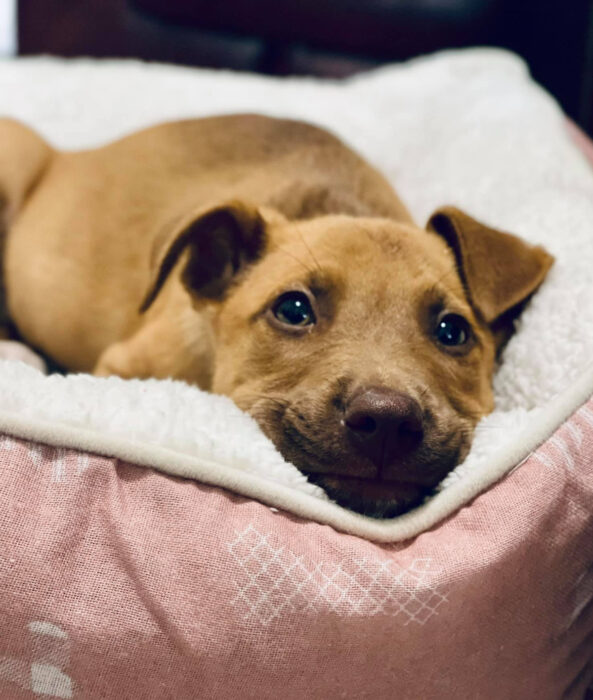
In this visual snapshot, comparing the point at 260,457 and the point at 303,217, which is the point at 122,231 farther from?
the point at 260,457

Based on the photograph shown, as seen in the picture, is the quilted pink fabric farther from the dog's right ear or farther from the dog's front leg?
the dog's right ear

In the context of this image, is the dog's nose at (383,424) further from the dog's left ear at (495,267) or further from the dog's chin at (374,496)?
the dog's left ear at (495,267)

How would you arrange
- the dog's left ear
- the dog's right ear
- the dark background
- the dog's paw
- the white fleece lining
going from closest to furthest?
the white fleece lining
the dog's left ear
the dog's paw
the dog's right ear
the dark background

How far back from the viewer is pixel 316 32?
14.5 ft

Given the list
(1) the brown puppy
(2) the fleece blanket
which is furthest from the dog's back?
(2) the fleece blanket

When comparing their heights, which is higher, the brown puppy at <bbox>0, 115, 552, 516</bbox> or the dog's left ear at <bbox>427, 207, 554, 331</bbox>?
the dog's left ear at <bbox>427, 207, 554, 331</bbox>

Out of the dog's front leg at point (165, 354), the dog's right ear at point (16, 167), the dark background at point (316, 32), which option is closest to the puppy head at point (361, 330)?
the dog's front leg at point (165, 354)

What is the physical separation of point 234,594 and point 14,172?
7.23 feet

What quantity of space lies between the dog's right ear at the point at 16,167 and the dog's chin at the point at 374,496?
2049mm

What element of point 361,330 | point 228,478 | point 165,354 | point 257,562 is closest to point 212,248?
point 165,354

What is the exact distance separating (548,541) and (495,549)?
0.13m

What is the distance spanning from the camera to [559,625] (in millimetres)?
1354

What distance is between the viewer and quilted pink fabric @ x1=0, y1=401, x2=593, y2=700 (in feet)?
3.97

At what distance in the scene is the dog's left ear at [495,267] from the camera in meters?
1.90
